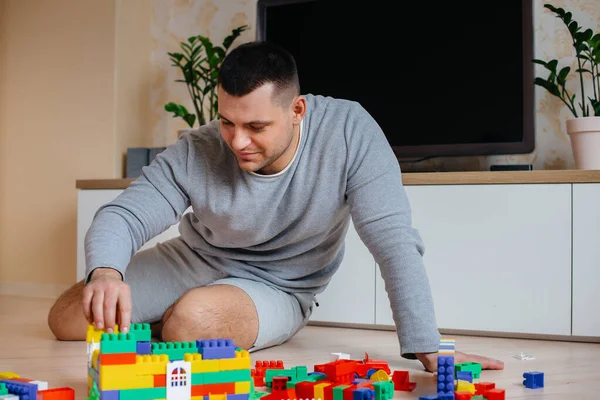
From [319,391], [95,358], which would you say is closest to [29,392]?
[95,358]

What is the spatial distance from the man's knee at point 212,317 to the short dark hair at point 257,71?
1.70 ft

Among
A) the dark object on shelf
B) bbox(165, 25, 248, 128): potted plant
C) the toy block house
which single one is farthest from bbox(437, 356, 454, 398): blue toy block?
the dark object on shelf

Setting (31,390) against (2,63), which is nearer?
(31,390)

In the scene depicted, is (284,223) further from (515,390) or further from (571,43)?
Result: (571,43)

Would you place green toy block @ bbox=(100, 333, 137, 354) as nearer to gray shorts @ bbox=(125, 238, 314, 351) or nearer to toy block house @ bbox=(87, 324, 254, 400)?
toy block house @ bbox=(87, 324, 254, 400)

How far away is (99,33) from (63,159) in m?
0.57

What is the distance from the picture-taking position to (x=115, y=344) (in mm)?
1184

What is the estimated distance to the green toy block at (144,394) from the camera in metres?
1.19

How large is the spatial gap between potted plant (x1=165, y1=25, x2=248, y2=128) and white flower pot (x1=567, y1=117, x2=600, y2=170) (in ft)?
4.47

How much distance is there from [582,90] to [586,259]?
2.01ft

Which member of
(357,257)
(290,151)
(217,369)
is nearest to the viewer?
(217,369)

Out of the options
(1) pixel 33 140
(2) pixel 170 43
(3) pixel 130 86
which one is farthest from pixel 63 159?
(2) pixel 170 43

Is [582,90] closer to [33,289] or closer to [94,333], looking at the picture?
[94,333]

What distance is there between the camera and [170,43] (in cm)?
355
